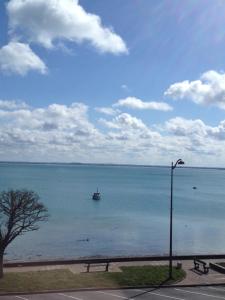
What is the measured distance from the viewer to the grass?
26.0m

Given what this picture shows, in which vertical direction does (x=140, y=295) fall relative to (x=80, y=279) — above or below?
below

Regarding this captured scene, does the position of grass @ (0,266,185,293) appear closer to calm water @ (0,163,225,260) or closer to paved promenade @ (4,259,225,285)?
paved promenade @ (4,259,225,285)

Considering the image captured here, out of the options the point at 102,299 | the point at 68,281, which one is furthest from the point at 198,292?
the point at 68,281

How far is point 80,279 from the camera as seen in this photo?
28203 mm

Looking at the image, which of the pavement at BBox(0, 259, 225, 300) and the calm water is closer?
the pavement at BBox(0, 259, 225, 300)

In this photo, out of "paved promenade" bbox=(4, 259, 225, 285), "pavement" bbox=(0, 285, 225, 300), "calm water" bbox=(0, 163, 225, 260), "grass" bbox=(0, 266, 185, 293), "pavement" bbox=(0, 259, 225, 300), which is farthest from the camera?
"calm water" bbox=(0, 163, 225, 260)

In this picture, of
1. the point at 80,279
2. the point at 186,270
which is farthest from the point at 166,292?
the point at 186,270

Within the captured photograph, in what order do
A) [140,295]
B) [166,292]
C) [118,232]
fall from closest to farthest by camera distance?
[140,295]
[166,292]
[118,232]

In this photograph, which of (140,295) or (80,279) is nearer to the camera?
(140,295)

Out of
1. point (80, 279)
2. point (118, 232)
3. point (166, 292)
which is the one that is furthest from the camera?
point (118, 232)

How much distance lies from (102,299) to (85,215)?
238ft

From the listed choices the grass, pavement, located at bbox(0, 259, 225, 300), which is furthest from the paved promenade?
the grass

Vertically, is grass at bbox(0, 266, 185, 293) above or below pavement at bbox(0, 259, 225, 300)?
above

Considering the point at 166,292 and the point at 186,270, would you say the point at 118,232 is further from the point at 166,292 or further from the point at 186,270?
the point at 166,292
